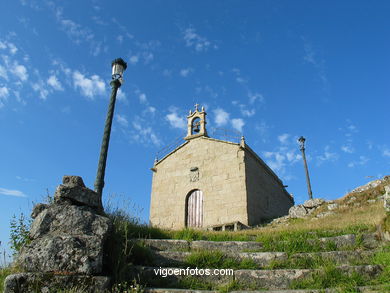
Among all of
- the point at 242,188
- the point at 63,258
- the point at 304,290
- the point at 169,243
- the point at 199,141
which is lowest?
the point at 304,290

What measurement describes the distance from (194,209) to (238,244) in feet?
38.3

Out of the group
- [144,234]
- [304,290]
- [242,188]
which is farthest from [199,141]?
[304,290]

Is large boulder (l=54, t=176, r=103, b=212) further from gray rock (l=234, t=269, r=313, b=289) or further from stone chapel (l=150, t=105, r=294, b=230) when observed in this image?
stone chapel (l=150, t=105, r=294, b=230)

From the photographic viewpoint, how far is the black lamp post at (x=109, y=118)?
6594mm

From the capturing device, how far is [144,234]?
6293 millimetres

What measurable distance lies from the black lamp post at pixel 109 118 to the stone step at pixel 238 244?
1710mm

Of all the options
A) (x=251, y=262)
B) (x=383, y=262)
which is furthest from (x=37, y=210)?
(x=383, y=262)

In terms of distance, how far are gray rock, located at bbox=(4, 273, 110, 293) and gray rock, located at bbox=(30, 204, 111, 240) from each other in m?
0.60

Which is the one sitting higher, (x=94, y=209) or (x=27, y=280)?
(x=94, y=209)

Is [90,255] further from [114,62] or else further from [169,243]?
[114,62]

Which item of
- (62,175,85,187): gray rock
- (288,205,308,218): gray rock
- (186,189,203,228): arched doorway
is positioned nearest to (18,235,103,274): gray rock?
(62,175,85,187): gray rock

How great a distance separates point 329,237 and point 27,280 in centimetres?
535

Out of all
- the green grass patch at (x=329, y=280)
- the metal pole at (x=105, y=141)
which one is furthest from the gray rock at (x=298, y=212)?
the metal pole at (x=105, y=141)

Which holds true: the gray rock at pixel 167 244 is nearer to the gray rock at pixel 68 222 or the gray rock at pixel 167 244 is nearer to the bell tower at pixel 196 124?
the gray rock at pixel 68 222
